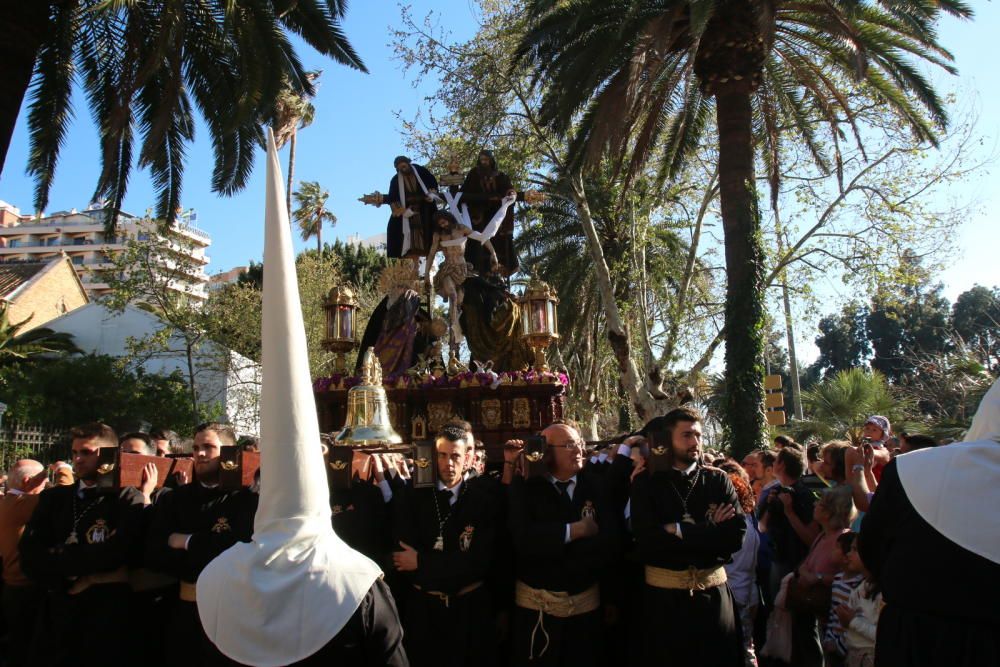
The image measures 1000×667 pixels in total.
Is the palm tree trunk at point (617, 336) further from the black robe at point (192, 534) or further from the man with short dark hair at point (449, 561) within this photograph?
the black robe at point (192, 534)

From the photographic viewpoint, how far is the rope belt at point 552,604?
514 cm

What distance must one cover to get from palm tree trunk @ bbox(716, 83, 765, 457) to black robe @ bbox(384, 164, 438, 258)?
4.67 m

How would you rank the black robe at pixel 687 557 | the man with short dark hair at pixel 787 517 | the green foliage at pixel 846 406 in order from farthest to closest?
the green foliage at pixel 846 406, the man with short dark hair at pixel 787 517, the black robe at pixel 687 557

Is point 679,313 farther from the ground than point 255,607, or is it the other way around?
point 679,313

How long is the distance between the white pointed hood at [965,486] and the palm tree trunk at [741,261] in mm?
9298

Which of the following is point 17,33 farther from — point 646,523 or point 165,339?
point 165,339

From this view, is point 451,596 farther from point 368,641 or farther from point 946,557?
point 946,557

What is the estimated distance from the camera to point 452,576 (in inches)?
198

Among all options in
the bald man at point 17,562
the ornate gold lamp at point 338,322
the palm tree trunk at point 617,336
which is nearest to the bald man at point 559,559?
the bald man at point 17,562

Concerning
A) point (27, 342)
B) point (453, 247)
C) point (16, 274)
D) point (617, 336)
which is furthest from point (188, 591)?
point (16, 274)

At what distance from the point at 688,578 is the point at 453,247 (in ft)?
24.4

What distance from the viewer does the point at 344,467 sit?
545 centimetres

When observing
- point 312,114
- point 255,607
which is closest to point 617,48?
point 255,607

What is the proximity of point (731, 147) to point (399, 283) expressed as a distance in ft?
18.4
